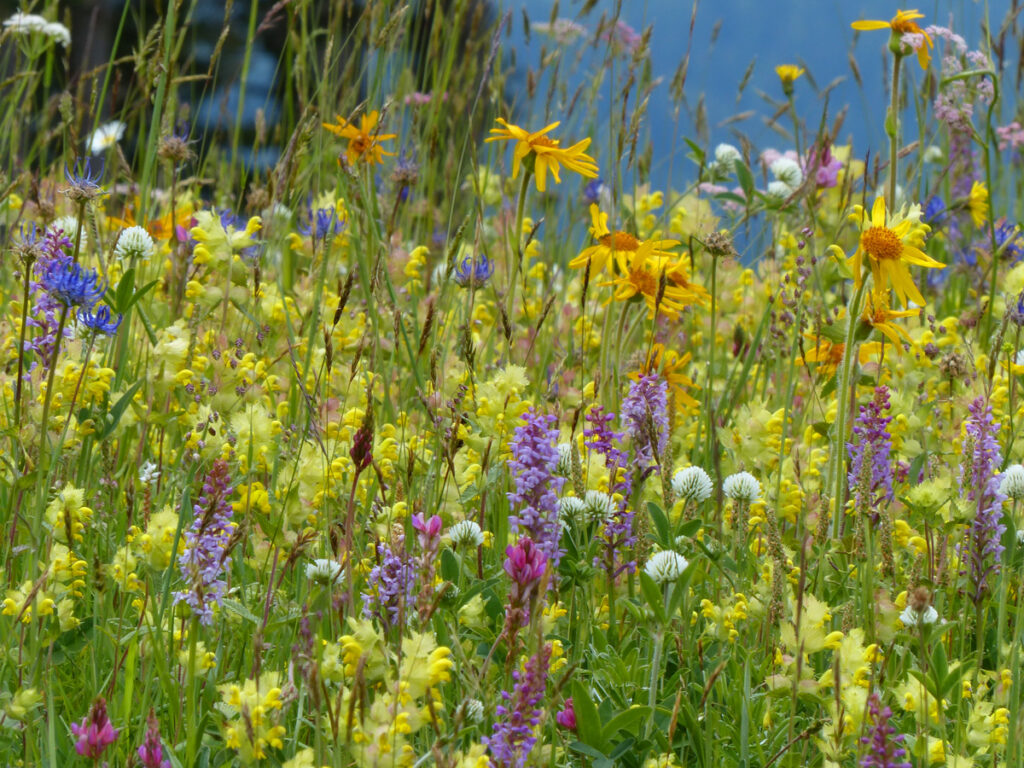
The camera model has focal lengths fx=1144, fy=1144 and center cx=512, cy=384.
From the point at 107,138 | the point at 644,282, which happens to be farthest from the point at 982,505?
the point at 107,138

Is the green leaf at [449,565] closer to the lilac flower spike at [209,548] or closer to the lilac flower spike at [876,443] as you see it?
the lilac flower spike at [209,548]

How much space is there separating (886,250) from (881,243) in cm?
1

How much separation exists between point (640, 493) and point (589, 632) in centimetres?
23

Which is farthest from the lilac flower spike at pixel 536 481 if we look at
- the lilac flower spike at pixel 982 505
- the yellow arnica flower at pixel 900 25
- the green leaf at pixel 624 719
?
the yellow arnica flower at pixel 900 25

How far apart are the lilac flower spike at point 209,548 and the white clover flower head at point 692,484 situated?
0.70 meters

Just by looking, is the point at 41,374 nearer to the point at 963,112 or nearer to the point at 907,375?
the point at 907,375

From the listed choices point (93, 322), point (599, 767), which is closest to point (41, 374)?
point (93, 322)

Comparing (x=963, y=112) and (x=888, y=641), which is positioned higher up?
(x=963, y=112)

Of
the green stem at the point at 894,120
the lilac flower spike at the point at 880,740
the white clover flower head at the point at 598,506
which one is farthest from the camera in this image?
the green stem at the point at 894,120

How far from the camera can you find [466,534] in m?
1.54

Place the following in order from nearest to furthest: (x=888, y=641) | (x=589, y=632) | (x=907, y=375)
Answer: (x=888, y=641) → (x=589, y=632) → (x=907, y=375)

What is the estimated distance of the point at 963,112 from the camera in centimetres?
289

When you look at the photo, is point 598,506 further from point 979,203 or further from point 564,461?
point 979,203

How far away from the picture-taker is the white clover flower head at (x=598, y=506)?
1650 millimetres
